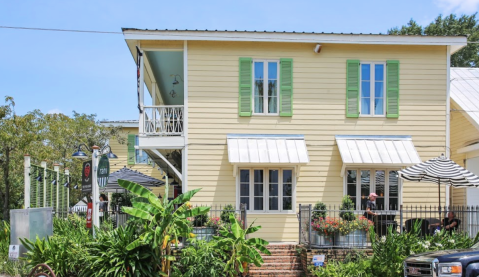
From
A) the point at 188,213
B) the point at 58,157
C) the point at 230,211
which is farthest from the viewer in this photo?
the point at 58,157

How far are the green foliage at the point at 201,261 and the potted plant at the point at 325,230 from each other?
2485 millimetres

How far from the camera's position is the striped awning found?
42.9 feet

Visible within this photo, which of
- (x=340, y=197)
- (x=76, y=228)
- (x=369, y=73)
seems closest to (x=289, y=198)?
(x=340, y=197)

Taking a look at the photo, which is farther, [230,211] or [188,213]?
[230,211]

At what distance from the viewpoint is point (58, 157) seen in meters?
24.9

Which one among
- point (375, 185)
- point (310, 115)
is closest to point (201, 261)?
point (310, 115)

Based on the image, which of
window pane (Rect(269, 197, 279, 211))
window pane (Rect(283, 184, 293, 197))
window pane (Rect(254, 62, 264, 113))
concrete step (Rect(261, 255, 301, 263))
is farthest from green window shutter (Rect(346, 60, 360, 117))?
concrete step (Rect(261, 255, 301, 263))

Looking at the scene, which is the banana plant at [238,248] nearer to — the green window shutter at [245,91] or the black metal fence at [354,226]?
the black metal fence at [354,226]

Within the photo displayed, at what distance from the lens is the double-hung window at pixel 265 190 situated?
629 inches

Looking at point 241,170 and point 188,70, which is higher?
point 188,70

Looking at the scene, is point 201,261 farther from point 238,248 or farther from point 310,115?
point 310,115

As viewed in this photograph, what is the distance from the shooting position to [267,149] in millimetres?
15703

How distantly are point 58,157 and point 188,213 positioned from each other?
49.0ft

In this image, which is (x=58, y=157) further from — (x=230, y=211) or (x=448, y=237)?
(x=448, y=237)
